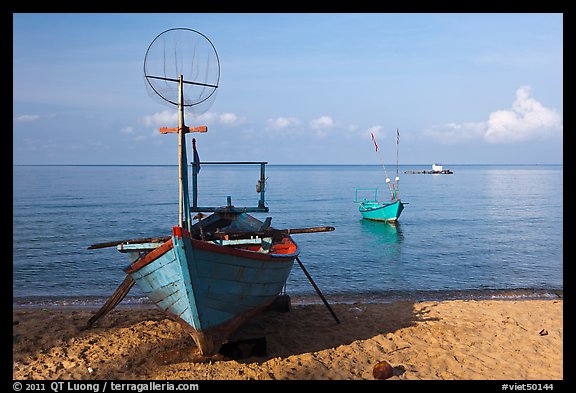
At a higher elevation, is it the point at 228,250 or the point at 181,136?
the point at 181,136

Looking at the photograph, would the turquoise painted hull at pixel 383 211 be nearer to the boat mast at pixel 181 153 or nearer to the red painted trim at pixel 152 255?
the boat mast at pixel 181 153

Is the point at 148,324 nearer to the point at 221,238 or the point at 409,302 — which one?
the point at 221,238

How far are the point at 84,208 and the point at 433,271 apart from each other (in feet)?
114

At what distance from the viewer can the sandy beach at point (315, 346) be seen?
32.4 feet

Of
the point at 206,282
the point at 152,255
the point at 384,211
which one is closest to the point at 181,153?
the point at 152,255

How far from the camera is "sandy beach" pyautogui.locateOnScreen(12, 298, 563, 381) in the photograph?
9.89 m

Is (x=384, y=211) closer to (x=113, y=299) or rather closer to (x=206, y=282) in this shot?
(x=113, y=299)

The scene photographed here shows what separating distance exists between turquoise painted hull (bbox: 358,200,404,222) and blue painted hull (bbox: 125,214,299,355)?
27.7 m

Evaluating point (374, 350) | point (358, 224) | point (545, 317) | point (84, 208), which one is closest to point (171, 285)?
point (374, 350)

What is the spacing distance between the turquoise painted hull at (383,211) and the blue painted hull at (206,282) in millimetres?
27654

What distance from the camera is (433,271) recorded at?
2325 centimetres

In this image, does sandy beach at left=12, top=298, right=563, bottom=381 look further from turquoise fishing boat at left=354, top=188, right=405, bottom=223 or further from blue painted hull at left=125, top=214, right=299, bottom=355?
turquoise fishing boat at left=354, top=188, right=405, bottom=223

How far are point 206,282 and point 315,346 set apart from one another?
11.4 feet

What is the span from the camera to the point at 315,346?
36.9ft
